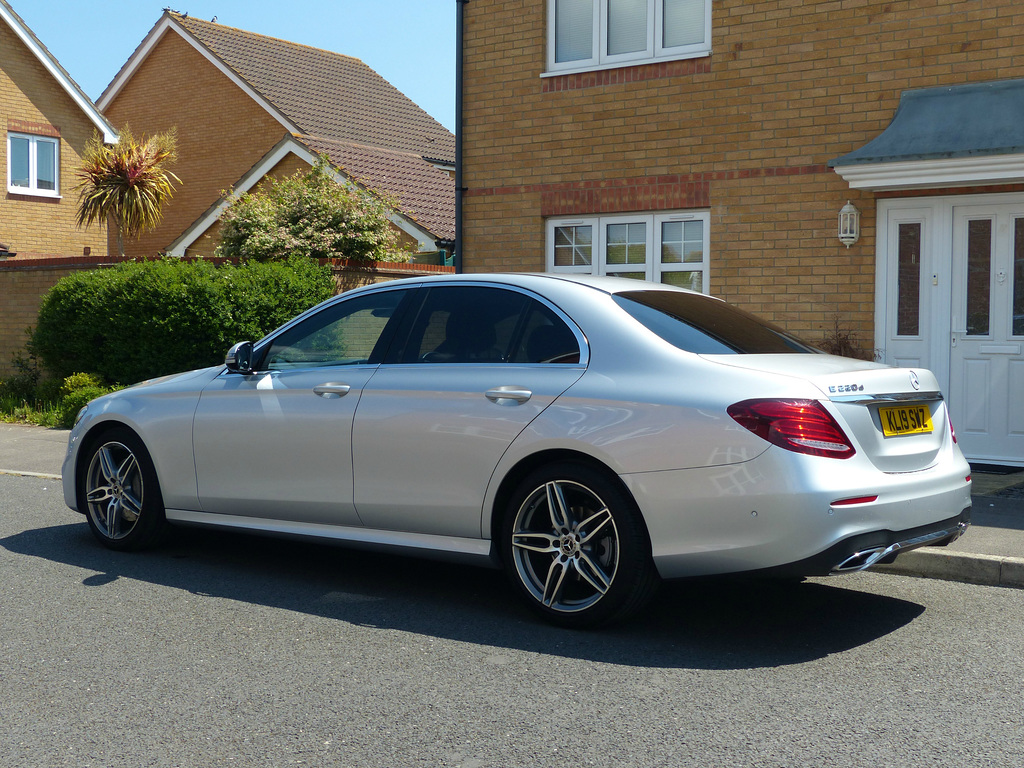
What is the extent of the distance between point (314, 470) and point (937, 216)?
6.45m

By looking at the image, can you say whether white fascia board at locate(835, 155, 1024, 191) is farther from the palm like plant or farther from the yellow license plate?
the palm like plant

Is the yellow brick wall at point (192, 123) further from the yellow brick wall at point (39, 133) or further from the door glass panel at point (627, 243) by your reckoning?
the door glass panel at point (627, 243)

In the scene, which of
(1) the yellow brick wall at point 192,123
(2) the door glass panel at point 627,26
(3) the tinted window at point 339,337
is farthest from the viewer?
(1) the yellow brick wall at point 192,123

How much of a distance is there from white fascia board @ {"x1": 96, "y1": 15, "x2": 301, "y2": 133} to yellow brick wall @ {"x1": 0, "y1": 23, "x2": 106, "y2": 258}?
303 cm

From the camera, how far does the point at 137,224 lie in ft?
68.9

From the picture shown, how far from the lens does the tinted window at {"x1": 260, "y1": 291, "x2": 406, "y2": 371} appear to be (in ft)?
19.4

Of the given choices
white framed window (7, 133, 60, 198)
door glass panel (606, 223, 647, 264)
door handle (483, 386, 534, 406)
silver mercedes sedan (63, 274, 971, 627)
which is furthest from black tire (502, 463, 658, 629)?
white framed window (7, 133, 60, 198)

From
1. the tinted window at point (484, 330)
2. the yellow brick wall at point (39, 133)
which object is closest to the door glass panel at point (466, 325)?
the tinted window at point (484, 330)

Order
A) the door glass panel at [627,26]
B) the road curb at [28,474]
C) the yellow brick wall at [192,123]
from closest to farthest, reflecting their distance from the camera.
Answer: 1. the road curb at [28,474]
2. the door glass panel at [627,26]
3. the yellow brick wall at [192,123]

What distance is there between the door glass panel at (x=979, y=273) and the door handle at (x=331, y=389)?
626cm

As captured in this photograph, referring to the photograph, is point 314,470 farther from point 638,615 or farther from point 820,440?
point 820,440

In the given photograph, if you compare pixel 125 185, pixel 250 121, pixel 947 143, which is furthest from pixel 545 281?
pixel 250 121

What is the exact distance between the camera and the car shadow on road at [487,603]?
4809 millimetres

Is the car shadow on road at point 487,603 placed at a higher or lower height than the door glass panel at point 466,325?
lower
